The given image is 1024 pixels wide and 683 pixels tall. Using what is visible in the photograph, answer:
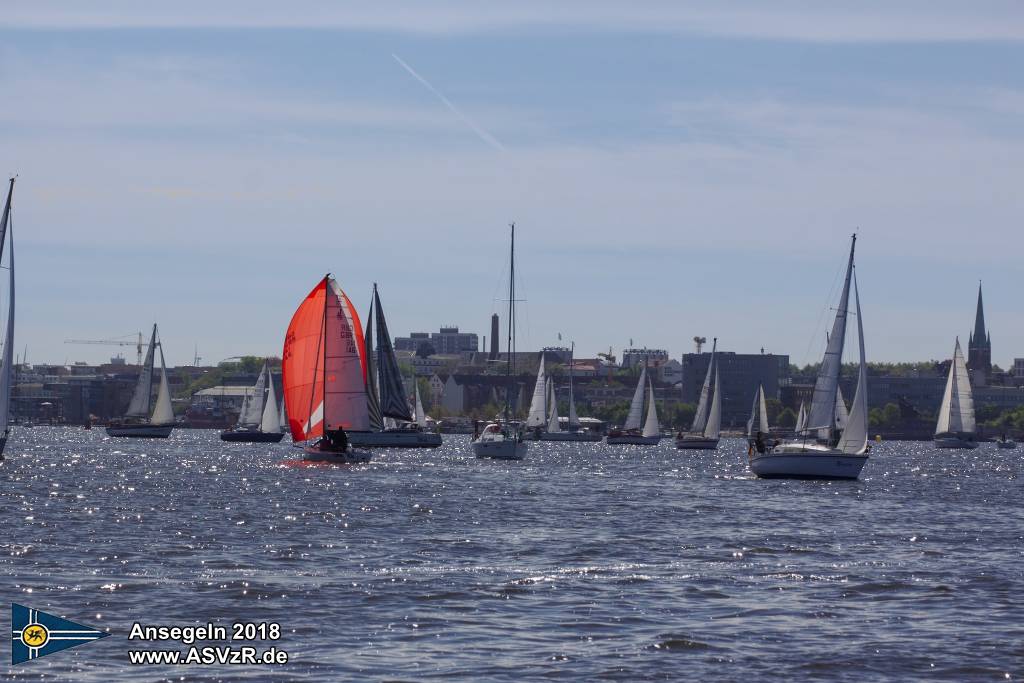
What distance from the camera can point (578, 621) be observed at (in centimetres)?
2325

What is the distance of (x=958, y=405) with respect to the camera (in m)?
143

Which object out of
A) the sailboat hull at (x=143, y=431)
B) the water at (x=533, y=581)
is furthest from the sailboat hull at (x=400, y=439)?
the water at (x=533, y=581)

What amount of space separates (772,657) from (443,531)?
16.6 metres

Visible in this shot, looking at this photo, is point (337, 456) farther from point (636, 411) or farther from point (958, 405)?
point (958, 405)

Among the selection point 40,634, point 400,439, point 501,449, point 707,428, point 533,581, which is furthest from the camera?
point 707,428

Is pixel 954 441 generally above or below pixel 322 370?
below

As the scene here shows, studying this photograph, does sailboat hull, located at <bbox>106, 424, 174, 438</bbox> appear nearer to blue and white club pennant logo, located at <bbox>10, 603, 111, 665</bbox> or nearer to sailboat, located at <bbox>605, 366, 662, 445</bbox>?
sailboat, located at <bbox>605, 366, 662, 445</bbox>

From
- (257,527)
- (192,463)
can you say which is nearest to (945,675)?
(257,527)

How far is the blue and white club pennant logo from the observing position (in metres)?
19.5

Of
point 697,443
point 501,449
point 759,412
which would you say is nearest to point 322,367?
point 501,449

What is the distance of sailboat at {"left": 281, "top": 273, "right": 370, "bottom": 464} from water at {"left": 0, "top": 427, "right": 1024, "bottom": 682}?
1980cm

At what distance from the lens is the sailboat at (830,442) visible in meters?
62.0

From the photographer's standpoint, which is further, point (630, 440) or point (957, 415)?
point (957, 415)

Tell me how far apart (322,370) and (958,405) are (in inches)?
3289
